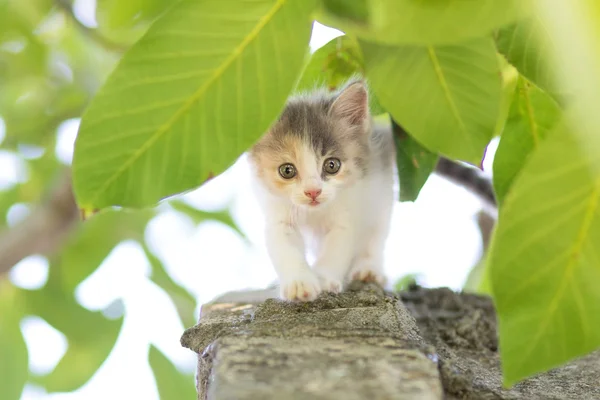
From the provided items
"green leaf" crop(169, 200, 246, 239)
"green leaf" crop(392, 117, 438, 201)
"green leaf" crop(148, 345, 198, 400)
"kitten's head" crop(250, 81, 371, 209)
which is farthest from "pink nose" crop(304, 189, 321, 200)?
"green leaf" crop(169, 200, 246, 239)

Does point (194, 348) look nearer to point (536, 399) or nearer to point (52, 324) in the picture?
point (536, 399)

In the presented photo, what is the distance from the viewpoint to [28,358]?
4.46 ft

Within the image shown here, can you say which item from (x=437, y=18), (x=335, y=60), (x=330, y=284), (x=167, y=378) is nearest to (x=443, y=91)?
(x=437, y=18)

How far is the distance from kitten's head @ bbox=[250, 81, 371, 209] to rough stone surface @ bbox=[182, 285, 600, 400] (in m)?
0.24

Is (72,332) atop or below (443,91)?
atop

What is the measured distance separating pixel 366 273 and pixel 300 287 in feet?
1.28

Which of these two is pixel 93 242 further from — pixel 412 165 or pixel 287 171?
pixel 412 165

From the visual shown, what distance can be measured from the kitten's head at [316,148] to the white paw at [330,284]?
6.4 inches

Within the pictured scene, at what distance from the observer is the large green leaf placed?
37 cm

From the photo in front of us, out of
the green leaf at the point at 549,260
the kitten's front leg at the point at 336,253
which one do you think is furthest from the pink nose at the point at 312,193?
the green leaf at the point at 549,260

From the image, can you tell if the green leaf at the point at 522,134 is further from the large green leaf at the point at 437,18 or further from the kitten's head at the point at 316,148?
the kitten's head at the point at 316,148

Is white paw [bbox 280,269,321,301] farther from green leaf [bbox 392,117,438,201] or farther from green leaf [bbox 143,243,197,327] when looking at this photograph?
green leaf [bbox 143,243,197,327]

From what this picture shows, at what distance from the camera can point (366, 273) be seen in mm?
1345

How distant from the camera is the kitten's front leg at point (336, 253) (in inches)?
48.1
